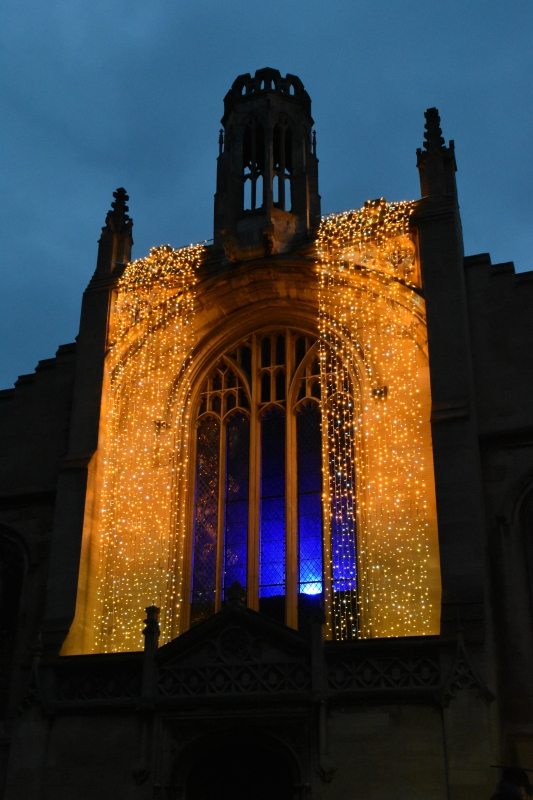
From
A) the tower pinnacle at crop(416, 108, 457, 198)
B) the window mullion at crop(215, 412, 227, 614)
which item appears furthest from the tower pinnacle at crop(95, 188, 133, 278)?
the tower pinnacle at crop(416, 108, 457, 198)

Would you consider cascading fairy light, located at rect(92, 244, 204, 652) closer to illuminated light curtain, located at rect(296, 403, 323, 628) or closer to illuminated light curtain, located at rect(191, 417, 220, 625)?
illuminated light curtain, located at rect(191, 417, 220, 625)

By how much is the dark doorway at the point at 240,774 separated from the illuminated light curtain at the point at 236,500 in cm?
340

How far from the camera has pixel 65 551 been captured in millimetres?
17312

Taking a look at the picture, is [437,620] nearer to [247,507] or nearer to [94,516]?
[247,507]

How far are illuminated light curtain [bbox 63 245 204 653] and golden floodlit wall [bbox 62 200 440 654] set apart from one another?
0.03m

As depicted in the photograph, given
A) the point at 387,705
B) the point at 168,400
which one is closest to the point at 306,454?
the point at 168,400

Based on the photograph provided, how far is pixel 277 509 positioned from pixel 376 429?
252cm

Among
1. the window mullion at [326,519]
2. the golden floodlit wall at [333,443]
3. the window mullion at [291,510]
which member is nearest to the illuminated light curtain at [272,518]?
the window mullion at [291,510]

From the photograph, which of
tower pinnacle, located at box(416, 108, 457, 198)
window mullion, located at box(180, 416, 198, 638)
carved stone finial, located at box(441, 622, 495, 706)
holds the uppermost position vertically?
tower pinnacle, located at box(416, 108, 457, 198)

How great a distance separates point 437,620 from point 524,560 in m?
1.75

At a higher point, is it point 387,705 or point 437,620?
point 437,620

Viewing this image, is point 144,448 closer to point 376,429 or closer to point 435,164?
point 376,429

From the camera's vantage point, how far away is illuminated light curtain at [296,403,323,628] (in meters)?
16.9

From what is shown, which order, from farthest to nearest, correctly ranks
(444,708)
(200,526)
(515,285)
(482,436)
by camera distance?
(200,526) → (515,285) → (482,436) → (444,708)
